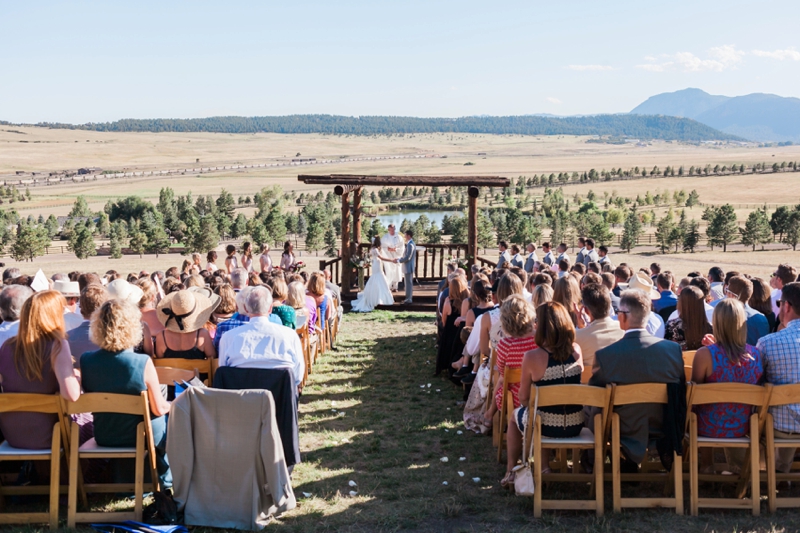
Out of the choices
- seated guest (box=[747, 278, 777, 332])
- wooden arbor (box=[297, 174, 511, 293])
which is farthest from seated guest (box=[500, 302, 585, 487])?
wooden arbor (box=[297, 174, 511, 293])

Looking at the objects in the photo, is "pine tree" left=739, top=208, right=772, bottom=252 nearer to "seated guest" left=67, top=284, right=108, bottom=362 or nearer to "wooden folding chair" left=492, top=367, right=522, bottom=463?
"wooden folding chair" left=492, top=367, right=522, bottom=463

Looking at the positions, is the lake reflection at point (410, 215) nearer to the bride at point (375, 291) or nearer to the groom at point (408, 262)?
the groom at point (408, 262)

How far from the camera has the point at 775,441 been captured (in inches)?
208

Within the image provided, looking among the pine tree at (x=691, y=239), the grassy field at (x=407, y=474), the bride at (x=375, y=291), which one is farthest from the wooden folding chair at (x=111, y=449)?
the pine tree at (x=691, y=239)

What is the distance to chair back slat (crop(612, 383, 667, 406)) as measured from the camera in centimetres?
511

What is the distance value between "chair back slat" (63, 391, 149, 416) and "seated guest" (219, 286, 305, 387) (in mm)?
878

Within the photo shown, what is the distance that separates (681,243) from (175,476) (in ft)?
142

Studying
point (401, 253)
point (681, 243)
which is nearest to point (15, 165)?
point (681, 243)

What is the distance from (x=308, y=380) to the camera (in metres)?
9.77

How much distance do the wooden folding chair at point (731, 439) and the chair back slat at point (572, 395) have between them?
2.19 ft

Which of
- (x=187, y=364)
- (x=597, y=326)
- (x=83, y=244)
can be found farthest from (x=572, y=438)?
(x=83, y=244)

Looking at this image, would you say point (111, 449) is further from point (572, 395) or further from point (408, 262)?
point (408, 262)

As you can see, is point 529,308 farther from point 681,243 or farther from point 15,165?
point 15,165

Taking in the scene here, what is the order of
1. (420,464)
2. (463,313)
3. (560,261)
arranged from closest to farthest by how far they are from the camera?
1. (420,464)
2. (463,313)
3. (560,261)
